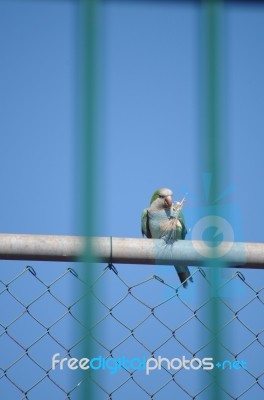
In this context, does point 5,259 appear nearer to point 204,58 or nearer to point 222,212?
point 222,212

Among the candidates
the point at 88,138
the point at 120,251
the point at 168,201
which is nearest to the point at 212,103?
the point at 88,138

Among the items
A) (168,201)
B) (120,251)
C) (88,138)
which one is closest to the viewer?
(88,138)

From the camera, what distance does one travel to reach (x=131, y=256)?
7.26ft

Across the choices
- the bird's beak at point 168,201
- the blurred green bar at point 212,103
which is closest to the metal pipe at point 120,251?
the blurred green bar at point 212,103

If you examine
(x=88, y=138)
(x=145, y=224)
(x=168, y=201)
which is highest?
(x=168, y=201)

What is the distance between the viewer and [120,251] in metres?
2.20

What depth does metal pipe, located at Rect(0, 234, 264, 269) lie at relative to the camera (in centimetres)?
215

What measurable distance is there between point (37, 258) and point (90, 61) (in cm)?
123

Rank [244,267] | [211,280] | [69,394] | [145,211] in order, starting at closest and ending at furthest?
[211,280] → [69,394] → [244,267] → [145,211]

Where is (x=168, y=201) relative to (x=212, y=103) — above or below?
above

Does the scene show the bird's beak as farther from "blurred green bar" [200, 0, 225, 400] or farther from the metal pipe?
"blurred green bar" [200, 0, 225, 400]

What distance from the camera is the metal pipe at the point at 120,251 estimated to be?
2.15m

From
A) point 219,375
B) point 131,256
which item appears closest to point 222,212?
point 219,375

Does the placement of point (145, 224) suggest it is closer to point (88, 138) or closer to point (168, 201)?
point (168, 201)
